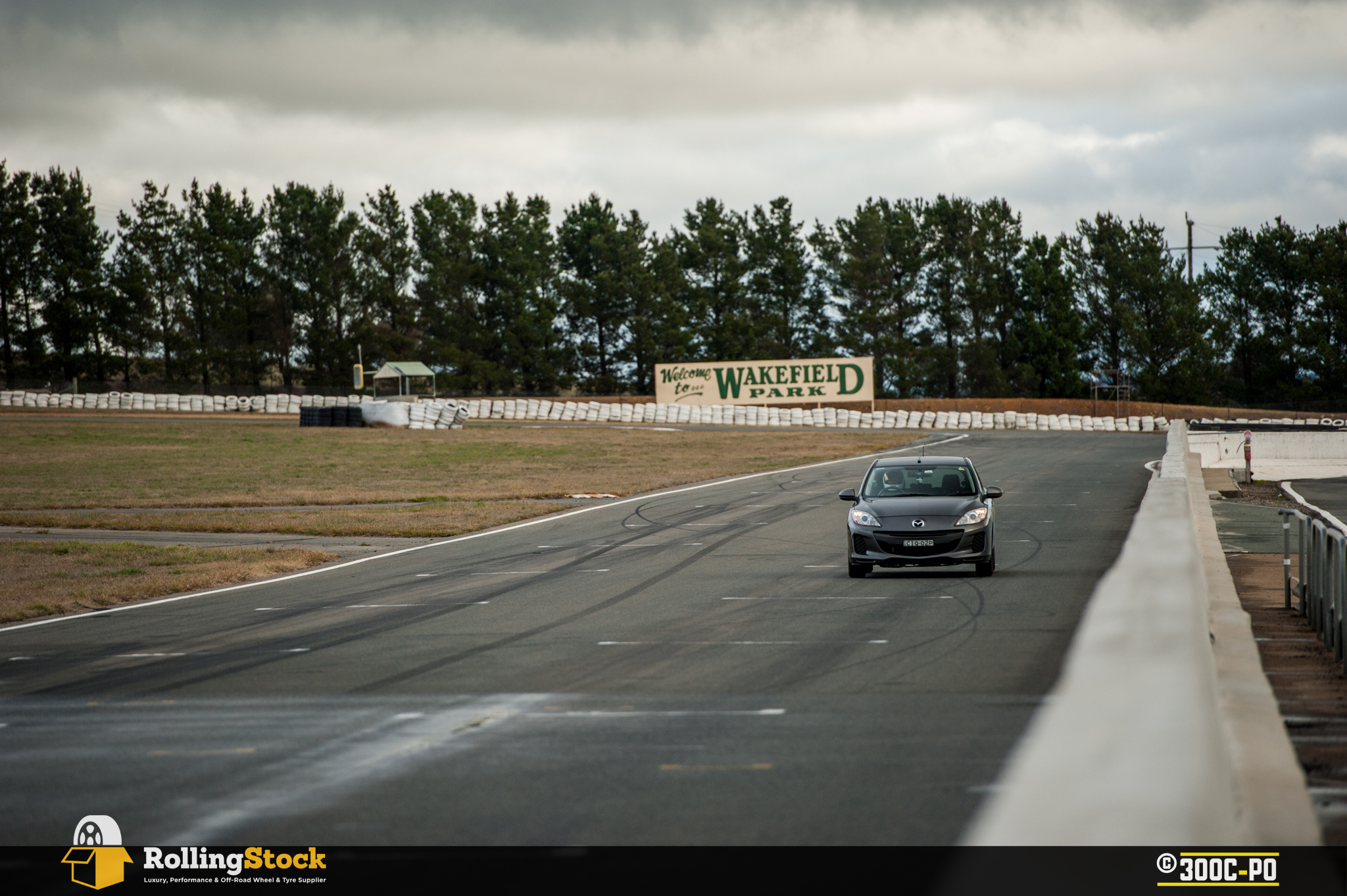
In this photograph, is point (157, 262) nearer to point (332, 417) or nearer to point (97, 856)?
point (332, 417)

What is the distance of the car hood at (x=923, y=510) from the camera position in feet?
53.0

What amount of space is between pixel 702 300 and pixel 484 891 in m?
97.6

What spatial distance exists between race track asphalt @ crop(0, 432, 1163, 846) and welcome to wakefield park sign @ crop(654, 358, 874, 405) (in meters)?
57.3

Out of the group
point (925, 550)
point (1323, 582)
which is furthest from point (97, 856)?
point (925, 550)

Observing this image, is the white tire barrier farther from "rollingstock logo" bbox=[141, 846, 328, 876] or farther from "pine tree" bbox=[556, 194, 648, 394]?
"rollingstock logo" bbox=[141, 846, 328, 876]

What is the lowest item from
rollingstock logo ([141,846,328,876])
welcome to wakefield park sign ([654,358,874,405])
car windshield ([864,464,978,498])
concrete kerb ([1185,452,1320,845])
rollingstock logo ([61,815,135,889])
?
rollingstock logo ([61,815,135,889])

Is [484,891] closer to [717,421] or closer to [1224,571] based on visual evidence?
[1224,571]

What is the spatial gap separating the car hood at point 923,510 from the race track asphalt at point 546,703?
789 mm

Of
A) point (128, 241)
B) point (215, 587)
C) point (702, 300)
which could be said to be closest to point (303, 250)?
point (128, 241)

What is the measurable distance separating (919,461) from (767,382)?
58.9 m

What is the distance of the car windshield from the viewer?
17.4m

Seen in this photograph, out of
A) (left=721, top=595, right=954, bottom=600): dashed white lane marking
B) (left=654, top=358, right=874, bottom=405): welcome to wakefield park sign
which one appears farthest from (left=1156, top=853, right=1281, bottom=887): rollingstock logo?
(left=654, top=358, right=874, bottom=405): welcome to wakefield park sign

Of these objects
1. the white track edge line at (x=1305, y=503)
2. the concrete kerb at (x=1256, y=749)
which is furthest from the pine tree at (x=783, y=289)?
the concrete kerb at (x=1256, y=749)

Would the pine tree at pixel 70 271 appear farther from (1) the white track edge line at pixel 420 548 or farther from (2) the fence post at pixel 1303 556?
(2) the fence post at pixel 1303 556
